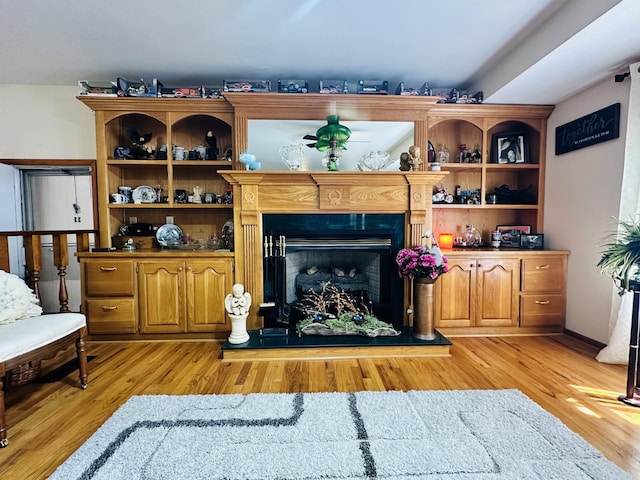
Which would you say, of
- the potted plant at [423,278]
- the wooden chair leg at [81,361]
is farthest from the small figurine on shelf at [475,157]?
the wooden chair leg at [81,361]

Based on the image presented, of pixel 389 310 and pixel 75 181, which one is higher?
pixel 75 181

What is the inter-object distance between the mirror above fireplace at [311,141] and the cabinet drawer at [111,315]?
189cm

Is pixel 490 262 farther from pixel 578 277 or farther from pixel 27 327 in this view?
pixel 27 327

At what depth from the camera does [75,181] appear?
368cm

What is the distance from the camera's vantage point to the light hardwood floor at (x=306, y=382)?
154 centimetres

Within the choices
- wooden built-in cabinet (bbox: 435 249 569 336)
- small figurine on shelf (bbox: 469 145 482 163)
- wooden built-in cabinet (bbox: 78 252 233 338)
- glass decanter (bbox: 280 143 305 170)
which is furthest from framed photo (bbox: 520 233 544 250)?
wooden built-in cabinet (bbox: 78 252 233 338)

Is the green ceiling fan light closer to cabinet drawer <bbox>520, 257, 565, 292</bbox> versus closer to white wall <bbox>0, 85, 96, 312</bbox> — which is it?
cabinet drawer <bbox>520, 257, 565, 292</bbox>

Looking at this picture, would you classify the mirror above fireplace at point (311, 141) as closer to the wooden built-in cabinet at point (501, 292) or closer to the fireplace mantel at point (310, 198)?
the fireplace mantel at point (310, 198)

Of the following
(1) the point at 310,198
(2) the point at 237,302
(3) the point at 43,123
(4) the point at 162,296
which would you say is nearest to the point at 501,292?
(1) the point at 310,198

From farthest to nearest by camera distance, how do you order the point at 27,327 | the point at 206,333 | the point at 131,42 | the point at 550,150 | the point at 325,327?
the point at 550,150 < the point at 206,333 < the point at 325,327 < the point at 131,42 < the point at 27,327

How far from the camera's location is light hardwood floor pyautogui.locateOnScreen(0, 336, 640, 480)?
60.7 inches

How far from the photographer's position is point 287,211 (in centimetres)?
285

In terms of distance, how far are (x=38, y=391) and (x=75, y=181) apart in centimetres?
271

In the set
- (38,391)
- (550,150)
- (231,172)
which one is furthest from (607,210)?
(38,391)
